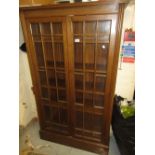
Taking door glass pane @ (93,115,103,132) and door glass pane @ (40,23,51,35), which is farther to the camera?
door glass pane @ (93,115,103,132)

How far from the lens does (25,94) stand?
2.37 meters

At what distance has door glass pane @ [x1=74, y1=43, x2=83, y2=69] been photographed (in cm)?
160

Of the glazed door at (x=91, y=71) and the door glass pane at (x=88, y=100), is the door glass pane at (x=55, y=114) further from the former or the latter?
the door glass pane at (x=88, y=100)

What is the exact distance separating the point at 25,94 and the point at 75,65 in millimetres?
1208

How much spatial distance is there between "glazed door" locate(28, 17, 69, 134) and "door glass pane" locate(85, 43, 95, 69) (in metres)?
0.25

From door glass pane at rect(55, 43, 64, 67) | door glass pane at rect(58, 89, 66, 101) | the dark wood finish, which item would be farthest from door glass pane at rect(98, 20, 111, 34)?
door glass pane at rect(58, 89, 66, 101)

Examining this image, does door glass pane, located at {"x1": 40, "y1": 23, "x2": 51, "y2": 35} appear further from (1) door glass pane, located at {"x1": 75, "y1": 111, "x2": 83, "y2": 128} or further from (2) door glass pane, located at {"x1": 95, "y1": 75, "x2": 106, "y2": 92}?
(1) door glass pane, located at {"x1": 75, "y1": 111, "x2": 83, "y2": 128}

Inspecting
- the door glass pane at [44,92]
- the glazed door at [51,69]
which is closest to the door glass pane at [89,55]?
the glazed door at [51,69]

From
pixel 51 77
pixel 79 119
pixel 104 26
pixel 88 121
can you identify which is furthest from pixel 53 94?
pixel 104 26

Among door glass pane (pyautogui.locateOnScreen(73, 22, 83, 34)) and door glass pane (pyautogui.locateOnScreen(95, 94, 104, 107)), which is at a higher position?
door glass pane (pyautogui.locateOnScreen(73, 22, 83, 34))

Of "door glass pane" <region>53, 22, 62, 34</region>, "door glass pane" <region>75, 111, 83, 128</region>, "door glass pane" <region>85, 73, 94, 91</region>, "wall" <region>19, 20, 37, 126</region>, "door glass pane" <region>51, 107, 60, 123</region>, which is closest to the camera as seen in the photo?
"door glass pane" <region>53, 22, 62, 34</region>

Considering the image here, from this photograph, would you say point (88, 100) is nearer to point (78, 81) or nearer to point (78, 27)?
point (78, 81)

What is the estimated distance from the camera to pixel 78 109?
1.85 meters
